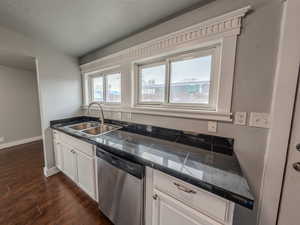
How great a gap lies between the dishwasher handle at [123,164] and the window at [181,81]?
2.61ft

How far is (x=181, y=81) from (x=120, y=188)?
1.30m

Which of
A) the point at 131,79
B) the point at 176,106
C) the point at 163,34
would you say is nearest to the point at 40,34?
the point at 131,79

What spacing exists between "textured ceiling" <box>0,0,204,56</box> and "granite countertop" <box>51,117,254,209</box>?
137 cm

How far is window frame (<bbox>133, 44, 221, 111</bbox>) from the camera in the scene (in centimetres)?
117

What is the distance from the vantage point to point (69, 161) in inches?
70.6

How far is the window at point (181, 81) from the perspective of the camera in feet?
4.06

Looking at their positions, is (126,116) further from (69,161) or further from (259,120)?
(259,120)

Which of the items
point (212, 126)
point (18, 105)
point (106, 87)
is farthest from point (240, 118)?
point (18, 105)

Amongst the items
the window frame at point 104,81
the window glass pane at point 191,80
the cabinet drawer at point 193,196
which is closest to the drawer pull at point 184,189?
the cabinet drawer at point 193,196

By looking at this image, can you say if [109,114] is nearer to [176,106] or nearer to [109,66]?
[109,66]

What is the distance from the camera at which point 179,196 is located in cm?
82

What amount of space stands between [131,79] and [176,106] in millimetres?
758

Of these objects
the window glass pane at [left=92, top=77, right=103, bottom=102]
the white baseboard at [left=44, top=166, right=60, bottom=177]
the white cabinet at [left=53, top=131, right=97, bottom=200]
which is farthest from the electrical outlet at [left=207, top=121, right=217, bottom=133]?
the white baseboard at [left=44, top=166, right=60, bottom=177]

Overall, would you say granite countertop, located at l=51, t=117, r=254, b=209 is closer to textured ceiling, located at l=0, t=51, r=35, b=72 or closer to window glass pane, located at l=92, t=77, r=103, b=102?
window glass pane, located at l=92, t=77, r=103, b=102
